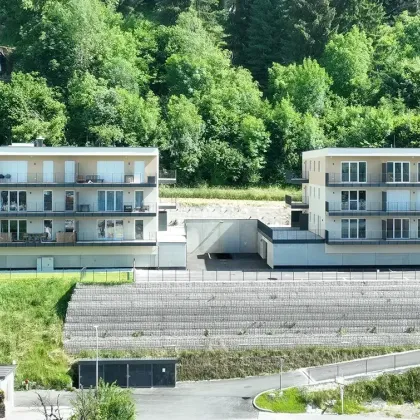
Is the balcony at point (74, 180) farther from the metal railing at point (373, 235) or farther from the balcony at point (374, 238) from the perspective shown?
the metal railing at point (373, 235)

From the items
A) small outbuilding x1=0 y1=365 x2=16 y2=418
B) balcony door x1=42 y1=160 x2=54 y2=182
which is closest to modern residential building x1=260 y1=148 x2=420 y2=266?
balcony door x1=42 y1=160 x2=54 y2=182

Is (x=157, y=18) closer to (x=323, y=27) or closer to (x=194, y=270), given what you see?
(x=323, y=27)

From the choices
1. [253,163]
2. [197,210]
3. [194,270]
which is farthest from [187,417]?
[253,163]

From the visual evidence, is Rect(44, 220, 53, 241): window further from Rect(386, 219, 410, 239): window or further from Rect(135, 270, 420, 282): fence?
Rect(386, 219, 410, 239): window

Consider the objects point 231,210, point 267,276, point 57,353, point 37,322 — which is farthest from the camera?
point 231,210

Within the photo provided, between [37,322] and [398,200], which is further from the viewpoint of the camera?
[398,200]

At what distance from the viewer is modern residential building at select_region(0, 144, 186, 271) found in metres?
51.0

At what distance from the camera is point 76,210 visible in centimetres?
5153

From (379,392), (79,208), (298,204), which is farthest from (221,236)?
(379,392)

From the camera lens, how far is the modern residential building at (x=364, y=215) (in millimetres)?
52906

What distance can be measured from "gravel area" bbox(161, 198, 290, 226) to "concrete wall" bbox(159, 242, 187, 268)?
33.7ft

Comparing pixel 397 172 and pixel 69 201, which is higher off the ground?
pixel 397 172

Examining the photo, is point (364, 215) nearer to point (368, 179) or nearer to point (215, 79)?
point (368, 179)

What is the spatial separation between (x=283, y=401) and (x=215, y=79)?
46241mm
